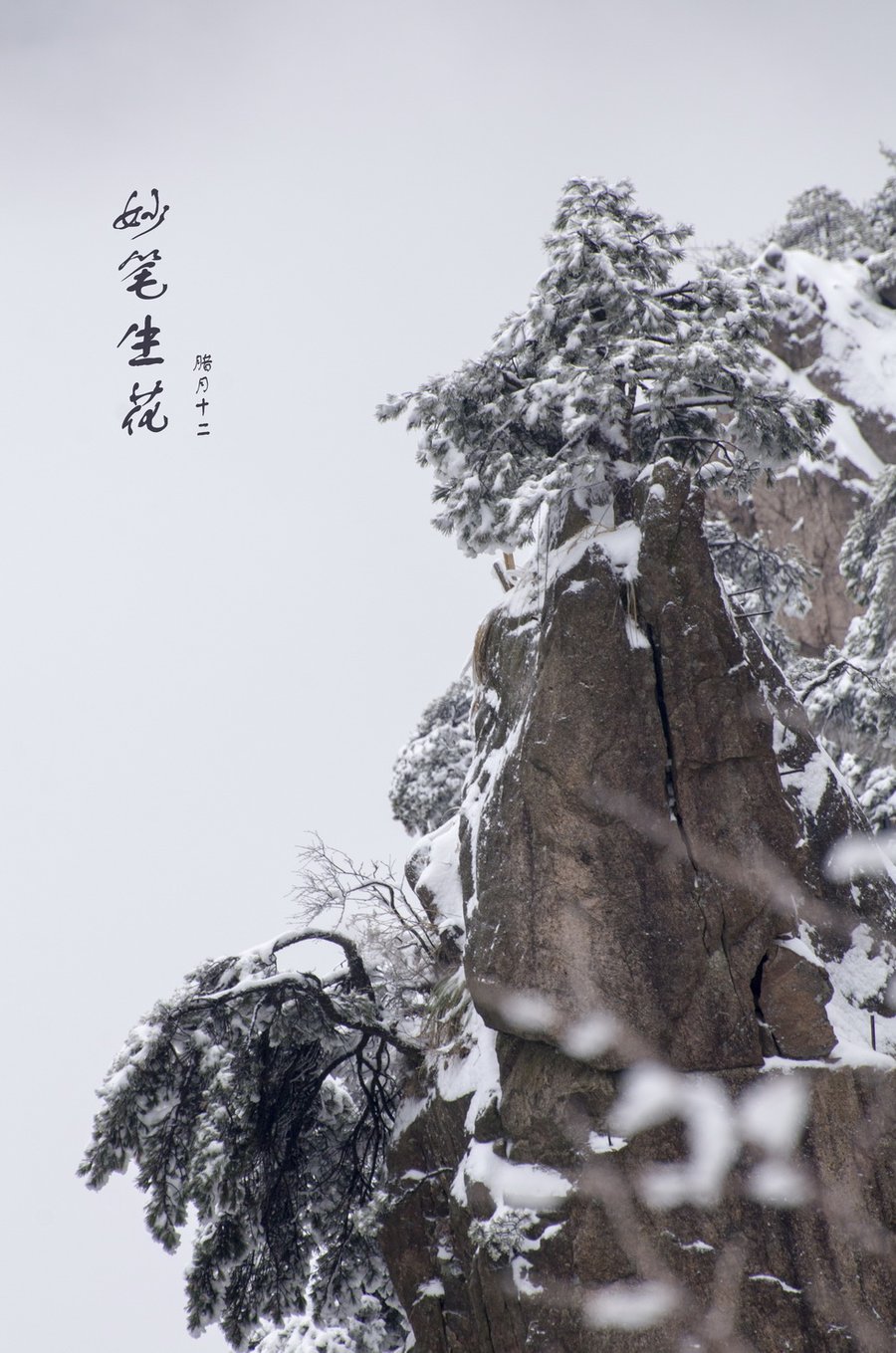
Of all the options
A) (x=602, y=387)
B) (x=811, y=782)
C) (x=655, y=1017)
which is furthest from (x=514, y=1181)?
(x=602, y=387)

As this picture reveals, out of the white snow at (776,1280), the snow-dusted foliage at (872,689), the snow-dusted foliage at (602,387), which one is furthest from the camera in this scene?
the snow-dusted foliage at (872,689)

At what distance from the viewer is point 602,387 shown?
34.3 feet

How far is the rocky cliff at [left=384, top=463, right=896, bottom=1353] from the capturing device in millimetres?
8562

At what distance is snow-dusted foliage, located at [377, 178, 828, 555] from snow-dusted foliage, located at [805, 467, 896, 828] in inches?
252

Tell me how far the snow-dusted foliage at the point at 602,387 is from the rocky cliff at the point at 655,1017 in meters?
1.02

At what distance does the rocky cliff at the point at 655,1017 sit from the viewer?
8.56 m

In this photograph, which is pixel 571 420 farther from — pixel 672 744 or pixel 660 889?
pixel 660 889

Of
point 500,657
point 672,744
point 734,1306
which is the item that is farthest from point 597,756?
point 734,1306

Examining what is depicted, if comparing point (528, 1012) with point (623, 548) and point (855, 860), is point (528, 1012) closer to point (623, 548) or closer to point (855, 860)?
point (855, 860)

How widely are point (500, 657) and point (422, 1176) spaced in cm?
589

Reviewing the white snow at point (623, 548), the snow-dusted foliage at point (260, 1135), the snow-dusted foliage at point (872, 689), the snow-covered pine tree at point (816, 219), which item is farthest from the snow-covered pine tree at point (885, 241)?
the snow-dusted foliage at point (260, 1135)

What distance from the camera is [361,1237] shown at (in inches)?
463

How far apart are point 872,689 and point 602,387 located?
9403mm

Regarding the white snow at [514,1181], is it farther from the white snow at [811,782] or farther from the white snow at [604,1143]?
the white snow at [811,782]
